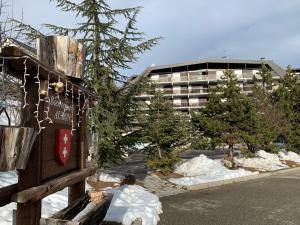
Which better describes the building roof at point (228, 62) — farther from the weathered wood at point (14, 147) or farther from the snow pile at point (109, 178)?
the weathered wood at point (14, 147)

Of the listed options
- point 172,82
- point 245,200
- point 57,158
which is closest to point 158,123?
point 245,200

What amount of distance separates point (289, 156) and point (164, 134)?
42.5ft

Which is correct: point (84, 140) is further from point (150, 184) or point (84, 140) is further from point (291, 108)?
point (291, 108)

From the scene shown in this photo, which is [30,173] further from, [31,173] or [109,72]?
[109,72]

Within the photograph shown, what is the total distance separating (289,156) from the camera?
27.6 m

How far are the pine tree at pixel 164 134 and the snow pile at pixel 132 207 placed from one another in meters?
6.09

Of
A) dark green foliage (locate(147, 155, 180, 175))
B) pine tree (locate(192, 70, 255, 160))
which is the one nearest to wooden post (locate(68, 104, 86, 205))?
dark green foliage (locate(147, 155, 180, 175))

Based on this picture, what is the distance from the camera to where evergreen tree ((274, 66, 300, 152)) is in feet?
89.9

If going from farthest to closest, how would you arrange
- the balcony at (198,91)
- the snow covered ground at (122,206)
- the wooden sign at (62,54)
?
the balcony at (198,91) < the snow covered ground at (122,206) < the wooden sign at (62,54)

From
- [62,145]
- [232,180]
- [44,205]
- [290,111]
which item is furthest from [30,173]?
[290,111]

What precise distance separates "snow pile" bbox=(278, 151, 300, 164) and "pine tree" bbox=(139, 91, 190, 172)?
10.4 meters

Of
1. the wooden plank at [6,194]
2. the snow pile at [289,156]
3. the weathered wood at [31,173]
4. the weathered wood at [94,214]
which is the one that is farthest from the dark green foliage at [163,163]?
the wooden plank at [6,194]

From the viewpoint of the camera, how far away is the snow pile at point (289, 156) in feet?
88.9

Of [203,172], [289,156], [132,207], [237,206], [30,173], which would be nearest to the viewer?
[30,173]
